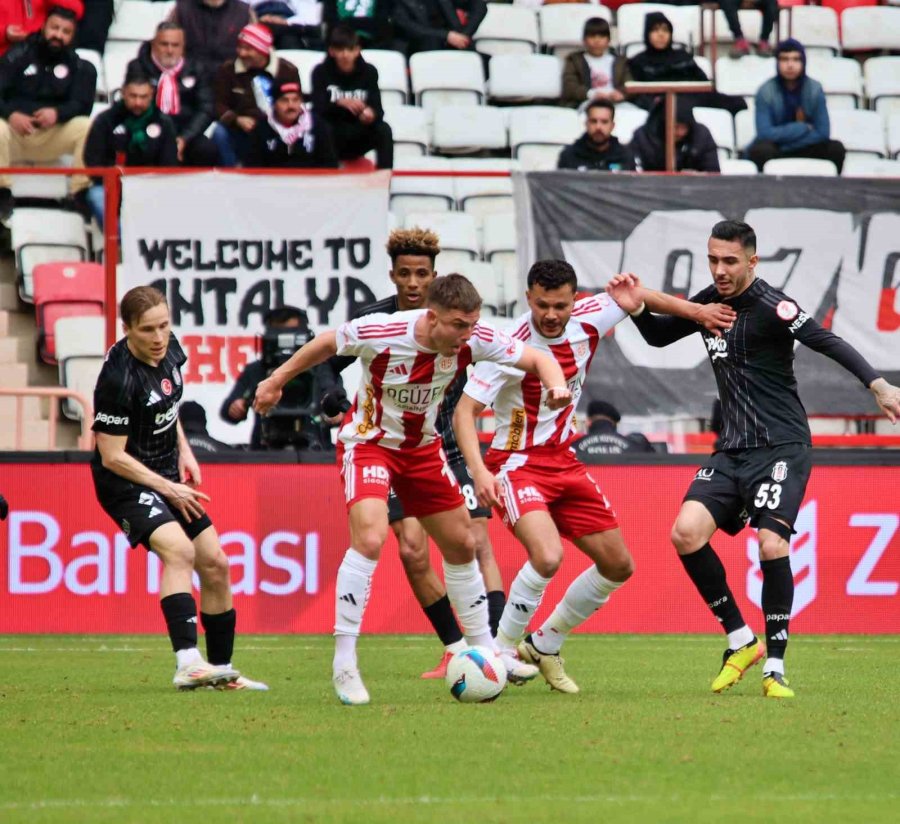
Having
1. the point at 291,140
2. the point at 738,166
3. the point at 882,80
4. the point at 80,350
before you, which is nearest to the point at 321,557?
the point at 80,350

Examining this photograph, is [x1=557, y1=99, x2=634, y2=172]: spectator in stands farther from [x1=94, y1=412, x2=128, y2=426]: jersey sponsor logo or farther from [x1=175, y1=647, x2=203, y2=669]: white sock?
[x1=175, y1=647, x2=203, y2=669]: white sock

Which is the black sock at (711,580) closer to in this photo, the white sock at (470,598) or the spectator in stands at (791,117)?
the white sock at (470,598)

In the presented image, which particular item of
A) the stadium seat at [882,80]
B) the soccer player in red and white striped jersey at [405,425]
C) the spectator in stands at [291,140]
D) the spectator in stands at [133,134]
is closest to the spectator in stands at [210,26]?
the spectator in stands at [133,134]

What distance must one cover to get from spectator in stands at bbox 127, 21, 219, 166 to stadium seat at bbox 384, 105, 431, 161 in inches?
87.1

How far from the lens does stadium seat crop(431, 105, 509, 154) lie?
17609 millimetres

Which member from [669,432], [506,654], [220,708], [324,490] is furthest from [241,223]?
[220,708]

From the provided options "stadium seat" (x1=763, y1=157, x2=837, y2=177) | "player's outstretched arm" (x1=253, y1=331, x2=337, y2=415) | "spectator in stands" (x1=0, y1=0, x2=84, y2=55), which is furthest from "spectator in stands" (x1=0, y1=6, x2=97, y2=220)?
"player's outstretched arm" (x1=253, y1=331, x2=337, y2=415)

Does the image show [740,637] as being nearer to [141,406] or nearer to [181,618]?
[181,618]

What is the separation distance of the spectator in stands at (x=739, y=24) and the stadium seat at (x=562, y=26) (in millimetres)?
1397

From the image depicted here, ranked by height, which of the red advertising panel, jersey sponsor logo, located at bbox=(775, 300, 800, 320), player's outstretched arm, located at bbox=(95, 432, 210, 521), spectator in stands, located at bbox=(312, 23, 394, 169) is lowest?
the red advertising panel

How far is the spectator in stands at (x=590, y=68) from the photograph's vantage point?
59.7 feet

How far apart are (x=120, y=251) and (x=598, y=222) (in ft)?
12.2

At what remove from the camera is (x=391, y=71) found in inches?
722

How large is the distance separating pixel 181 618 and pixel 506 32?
12491 millimetres
